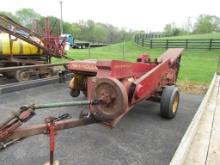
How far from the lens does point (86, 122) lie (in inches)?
121

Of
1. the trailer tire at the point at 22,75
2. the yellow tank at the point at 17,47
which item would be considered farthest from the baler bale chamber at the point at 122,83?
the yellow tank at the point at 17,47

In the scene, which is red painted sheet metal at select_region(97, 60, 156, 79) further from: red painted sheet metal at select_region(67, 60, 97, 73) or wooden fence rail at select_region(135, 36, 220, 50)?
wooden fence rail at select_region(135, 36, 220, 50)

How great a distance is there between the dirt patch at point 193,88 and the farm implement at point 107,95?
168 cm

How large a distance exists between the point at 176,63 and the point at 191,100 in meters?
1.04

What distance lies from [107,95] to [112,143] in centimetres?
92

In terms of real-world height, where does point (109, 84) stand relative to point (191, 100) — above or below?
above

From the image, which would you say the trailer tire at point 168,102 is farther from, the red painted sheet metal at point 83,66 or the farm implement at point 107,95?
the red painted sheet metal at point 83,66

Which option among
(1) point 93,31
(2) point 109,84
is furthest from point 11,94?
(1) point 93,31

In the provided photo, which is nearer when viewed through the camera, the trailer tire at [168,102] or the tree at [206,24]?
the trailer tire at [168,102]

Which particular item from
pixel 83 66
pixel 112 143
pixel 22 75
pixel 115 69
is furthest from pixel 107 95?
pixel 22 75

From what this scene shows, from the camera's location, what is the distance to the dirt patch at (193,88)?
729 centimetres

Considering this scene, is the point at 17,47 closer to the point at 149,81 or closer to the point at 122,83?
the point at 149,81

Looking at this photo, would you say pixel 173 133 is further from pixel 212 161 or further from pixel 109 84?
pixel 109 84

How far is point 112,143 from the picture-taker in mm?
3646
